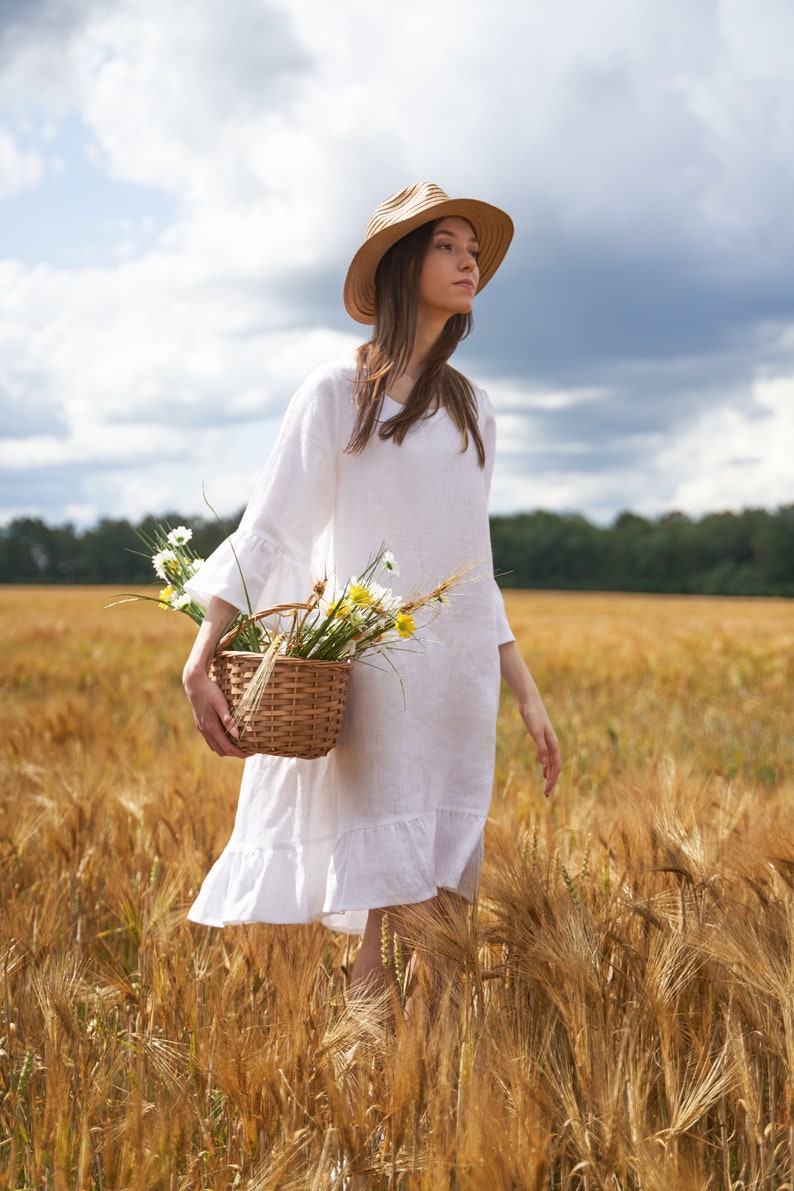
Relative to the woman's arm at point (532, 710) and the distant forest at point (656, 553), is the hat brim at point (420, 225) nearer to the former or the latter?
the woman's arm at point (532, 710)

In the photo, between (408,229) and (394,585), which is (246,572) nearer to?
(394,585)

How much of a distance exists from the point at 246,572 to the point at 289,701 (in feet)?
1.00

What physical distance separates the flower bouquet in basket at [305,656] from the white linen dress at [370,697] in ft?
0.29

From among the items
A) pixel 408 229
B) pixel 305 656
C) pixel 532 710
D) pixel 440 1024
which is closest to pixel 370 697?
pixel 305 656

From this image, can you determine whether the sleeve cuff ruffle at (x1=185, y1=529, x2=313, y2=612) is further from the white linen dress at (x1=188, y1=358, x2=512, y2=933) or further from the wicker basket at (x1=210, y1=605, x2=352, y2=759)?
the wicker basket at (x1=210, y1=605, x2=352, y2=759)

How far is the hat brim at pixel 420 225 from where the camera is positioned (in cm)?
201

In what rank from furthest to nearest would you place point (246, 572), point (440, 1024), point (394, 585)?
point (394, 585), point (246, 572), point (440, 1024)

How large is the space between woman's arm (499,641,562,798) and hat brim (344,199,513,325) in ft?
2.66

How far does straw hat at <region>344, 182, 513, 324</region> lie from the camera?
2.00 meters

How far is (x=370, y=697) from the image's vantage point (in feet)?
6.29

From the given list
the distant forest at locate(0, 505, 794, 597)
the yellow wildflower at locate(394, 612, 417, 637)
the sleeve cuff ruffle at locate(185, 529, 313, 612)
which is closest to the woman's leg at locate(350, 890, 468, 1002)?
the yellow wildflower at locate(394, 612, 417, 637)

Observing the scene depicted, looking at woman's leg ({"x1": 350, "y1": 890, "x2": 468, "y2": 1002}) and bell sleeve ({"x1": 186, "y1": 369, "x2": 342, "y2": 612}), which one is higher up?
bell sleeve ({"x1": 186, "y1": 369, "x2": 342, "y2": 612})

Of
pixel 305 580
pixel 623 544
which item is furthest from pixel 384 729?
pixel 623 544

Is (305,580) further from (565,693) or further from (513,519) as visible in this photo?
(513,519)
